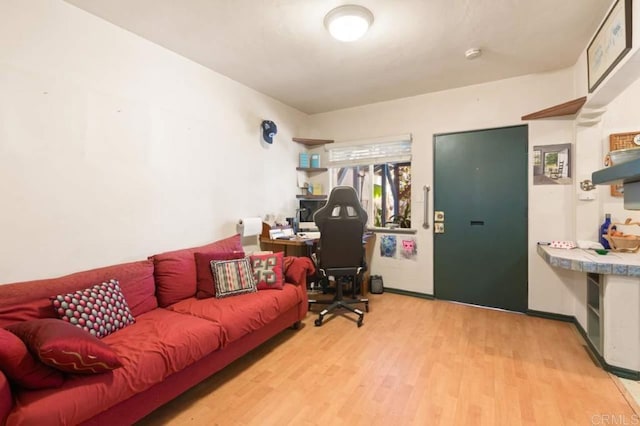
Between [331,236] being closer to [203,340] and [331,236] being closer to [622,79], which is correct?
[203,340]

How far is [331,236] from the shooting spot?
298 centimetres

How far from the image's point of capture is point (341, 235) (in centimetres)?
299

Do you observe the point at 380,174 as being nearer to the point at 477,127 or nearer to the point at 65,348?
the point at 477,127

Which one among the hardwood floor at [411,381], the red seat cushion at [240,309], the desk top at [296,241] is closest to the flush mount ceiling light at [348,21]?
the desk top at [296,241]

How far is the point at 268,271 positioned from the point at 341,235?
31.9 inches

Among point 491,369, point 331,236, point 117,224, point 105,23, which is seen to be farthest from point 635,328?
point 105,23

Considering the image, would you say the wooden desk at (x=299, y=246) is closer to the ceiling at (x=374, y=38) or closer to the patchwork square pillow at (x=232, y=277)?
the patchwork square pillow at (x=232, y=277)

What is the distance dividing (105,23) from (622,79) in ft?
12.5

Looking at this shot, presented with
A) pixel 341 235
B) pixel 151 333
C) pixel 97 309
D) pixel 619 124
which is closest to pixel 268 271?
pixel 341 235

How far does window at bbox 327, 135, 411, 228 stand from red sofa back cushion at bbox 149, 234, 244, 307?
2520 mm

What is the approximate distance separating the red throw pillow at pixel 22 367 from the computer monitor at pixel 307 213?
9.68 feet

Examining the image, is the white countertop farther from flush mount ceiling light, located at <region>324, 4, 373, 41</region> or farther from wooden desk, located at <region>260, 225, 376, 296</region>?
flush mount ceiling light, located at <region>324, 4, 373, 41</region>

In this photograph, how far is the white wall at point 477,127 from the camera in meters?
3.06

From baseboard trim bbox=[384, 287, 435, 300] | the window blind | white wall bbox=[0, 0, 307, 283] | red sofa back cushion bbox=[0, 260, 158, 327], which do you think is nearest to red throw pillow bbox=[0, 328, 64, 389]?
red sofa back cushion bbox=[0, 260, 158, 327]
